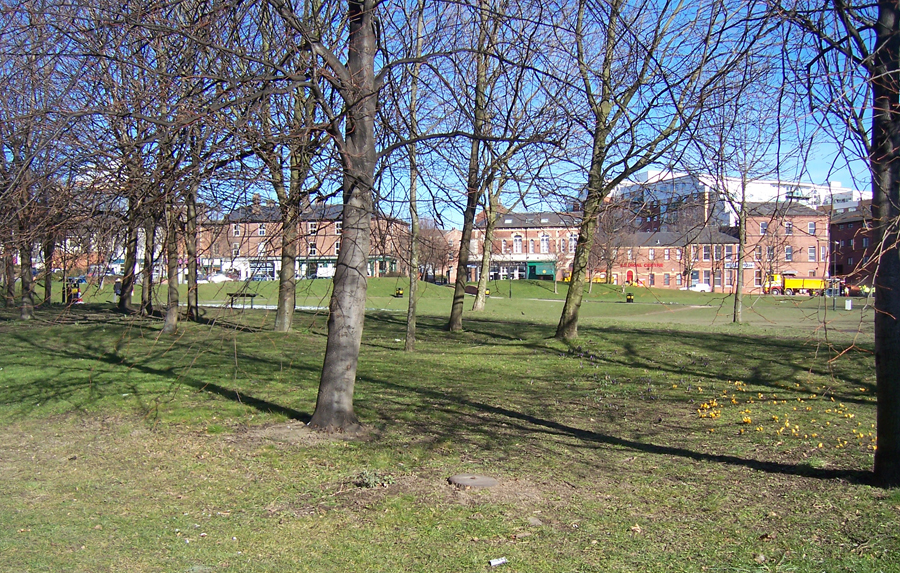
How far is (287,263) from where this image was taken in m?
13.5

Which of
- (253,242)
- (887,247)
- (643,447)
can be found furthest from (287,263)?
(887,247)

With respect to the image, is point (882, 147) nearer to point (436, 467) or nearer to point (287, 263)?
point (436, 467)

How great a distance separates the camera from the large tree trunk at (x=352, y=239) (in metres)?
7.59

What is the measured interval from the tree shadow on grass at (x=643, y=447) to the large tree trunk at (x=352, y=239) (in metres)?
2.44

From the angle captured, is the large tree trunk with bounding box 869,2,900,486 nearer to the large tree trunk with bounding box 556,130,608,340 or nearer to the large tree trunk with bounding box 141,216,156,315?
the large tree trunk with bounding box 556,130,608,340

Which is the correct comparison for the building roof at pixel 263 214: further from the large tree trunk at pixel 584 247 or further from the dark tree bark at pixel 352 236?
the large tree trunk at pixel 584 247

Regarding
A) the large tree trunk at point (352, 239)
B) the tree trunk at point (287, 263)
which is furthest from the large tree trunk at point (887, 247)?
the tree trunk at point (287, 263)

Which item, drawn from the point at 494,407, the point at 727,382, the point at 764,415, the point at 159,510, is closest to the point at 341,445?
the point at 159,510

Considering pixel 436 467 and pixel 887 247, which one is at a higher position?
pixel 887 247

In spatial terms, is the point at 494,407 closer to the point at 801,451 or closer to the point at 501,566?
the point at 801,451

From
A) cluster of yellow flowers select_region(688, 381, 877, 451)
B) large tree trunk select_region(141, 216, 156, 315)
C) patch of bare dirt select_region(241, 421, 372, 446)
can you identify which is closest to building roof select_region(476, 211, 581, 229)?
patch of bare dirt select_region(241, 421, 372, 446)

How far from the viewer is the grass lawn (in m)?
4.83

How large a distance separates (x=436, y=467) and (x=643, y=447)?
2.57 metres

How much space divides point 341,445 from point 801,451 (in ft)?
16.6
